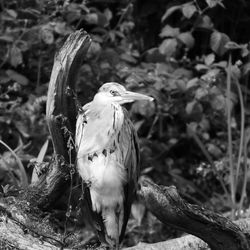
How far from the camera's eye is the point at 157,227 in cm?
464

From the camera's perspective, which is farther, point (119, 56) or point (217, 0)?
point (119, 56)

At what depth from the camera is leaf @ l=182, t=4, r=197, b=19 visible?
14.1 feet

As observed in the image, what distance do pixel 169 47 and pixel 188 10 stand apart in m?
0.28

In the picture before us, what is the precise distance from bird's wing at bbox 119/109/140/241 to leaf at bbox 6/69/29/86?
51.6 inches

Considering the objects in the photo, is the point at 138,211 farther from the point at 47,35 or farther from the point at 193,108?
the point at 47,35

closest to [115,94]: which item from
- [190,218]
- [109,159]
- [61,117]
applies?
[109,159]

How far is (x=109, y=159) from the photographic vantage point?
308 centimetres

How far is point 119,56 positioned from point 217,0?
805mm

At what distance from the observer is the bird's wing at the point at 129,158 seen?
125 inches

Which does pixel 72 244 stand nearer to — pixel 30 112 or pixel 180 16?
pixel 30 112

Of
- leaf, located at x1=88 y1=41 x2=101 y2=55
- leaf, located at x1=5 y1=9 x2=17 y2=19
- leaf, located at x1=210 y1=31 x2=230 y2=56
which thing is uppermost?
leaf, located at x1=5 y1=9 x2=17 y2=19

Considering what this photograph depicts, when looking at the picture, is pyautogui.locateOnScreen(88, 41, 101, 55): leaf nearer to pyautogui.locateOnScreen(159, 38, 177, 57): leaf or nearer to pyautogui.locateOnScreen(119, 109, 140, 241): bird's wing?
pyautogui.locateOnScreen(159, 38, 177, 57): leaf

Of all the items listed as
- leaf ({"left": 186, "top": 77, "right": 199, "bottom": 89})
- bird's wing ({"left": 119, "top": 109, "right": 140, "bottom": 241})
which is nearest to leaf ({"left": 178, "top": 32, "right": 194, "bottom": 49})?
leaf ({"left": 186, "top": 77, "right": 199, "bottom": 89})

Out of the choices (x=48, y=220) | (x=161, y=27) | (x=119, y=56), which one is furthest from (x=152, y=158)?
(x=48, y=220)
